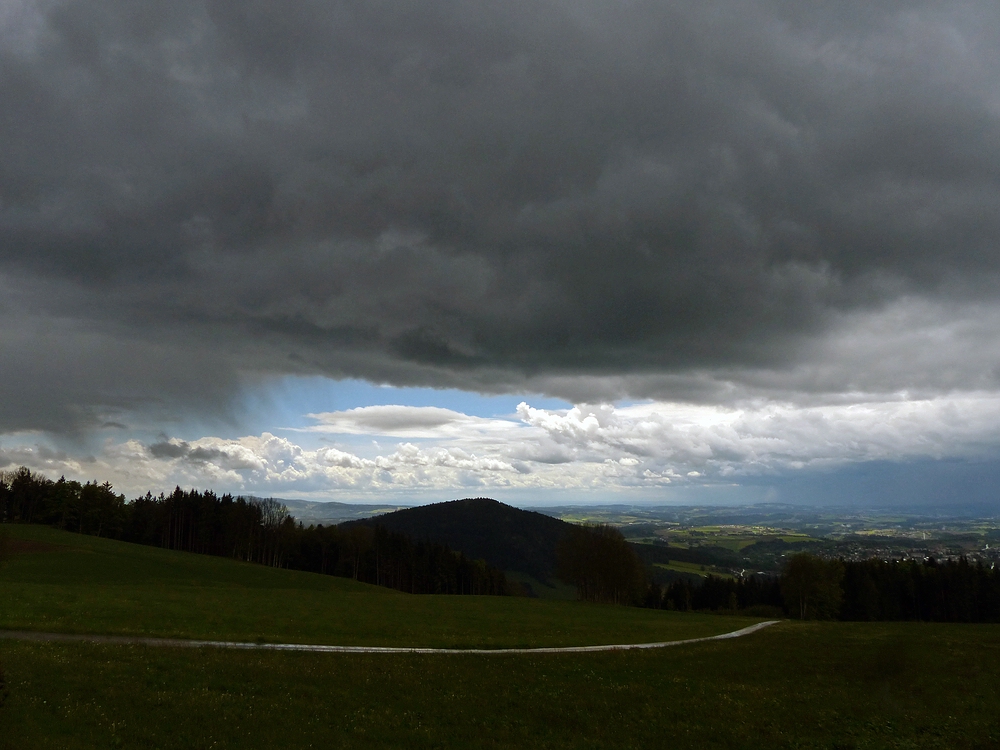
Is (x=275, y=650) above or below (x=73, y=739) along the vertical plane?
below

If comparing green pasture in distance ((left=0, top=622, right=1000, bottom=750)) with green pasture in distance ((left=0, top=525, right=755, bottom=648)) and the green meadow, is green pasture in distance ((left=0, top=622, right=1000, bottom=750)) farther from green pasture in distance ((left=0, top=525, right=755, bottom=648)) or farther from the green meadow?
green pasture in distance ((left=0, top=525, right=755, bottom=648))

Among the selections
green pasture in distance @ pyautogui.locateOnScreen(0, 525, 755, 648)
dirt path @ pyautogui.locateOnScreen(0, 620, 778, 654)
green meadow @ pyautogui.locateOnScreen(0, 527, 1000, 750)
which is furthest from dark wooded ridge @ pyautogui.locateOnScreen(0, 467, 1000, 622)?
dirt path @ pyautogui.locateOnScreen(0, 620, 778, 654)

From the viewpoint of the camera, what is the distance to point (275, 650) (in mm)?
26922

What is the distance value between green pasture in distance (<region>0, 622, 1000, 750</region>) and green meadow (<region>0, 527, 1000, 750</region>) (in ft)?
0.28

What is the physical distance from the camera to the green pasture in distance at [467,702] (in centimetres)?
1514

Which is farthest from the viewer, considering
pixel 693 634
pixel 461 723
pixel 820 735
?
pixel 693 634

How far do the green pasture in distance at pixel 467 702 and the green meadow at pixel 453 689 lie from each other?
0.28ft

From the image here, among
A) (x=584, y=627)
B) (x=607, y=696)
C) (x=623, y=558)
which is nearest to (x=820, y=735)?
(x=607, y=696)

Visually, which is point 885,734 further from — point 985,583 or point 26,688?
point 985,583

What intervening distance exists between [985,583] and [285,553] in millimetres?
138986

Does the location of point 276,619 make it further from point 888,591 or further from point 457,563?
point 888,591

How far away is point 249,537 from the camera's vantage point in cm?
13038

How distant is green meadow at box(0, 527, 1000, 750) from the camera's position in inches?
614

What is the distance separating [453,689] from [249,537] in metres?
124
